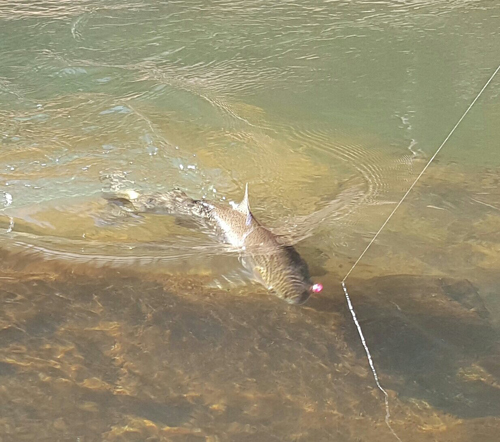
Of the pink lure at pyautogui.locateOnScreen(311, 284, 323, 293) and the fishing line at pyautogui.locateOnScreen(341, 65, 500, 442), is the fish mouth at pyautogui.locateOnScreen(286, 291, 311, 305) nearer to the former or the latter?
the pink lure at pyautogui.locateOnScreen(311, 284, 323, 293)

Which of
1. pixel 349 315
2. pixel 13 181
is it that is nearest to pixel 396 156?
pixel 349 315

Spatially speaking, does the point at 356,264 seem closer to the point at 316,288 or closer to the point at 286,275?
the point at 316,288

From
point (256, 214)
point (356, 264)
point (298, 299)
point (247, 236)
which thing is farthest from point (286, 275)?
point (256, 214)

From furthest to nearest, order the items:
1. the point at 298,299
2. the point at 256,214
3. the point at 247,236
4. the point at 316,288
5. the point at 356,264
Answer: the point at 256,214, the point at 356,264, the point at 247,236, the point at 316,288, the point at 298,299

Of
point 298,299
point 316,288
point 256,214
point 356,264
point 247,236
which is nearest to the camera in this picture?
point 298,299

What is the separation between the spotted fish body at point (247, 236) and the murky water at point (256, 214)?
0.35 ft

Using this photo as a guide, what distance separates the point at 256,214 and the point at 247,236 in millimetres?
801

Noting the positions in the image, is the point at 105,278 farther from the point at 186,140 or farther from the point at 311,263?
the point at 186,140

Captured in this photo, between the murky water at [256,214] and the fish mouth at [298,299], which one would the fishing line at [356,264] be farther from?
the fish mouth at [298,299]

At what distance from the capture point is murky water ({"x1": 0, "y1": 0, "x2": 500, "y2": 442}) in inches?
143

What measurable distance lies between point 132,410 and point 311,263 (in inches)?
76.5

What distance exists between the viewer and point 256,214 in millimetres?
5676

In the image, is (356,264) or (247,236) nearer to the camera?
(247,236)

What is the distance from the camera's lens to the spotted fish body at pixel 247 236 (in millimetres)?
4453
